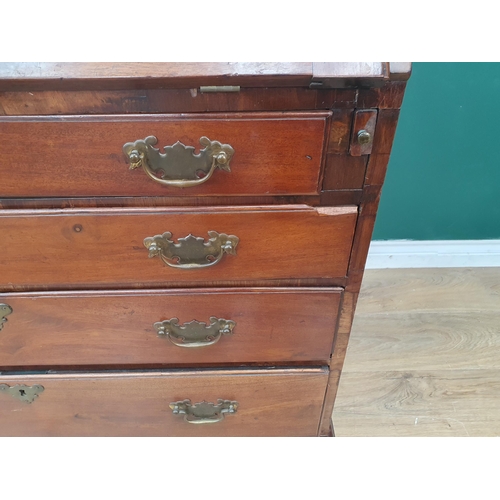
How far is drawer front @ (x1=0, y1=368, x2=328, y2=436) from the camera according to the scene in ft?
2.89

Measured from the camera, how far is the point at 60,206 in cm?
64

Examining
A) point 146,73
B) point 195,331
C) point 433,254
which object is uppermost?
point 146,73

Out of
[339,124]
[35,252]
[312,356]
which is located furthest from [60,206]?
[312,356]

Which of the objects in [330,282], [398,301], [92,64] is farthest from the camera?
[398,301]

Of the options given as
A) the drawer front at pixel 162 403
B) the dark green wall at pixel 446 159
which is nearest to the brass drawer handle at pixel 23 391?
the drawer front at pixel 162 403

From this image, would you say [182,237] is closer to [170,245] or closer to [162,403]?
[170,245]

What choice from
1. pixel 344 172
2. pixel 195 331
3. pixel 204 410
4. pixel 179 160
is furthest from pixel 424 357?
pixel 179 160

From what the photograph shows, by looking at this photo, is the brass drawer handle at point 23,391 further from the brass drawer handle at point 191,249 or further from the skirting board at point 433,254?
the skirting board at point 433,254

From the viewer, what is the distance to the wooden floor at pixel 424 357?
122 cm

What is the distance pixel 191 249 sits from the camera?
0.69 metres

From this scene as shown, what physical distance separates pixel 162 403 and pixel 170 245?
0.39 meters

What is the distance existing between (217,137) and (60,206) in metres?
0.24

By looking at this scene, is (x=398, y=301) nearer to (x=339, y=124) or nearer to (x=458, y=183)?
(x=458, y=183)

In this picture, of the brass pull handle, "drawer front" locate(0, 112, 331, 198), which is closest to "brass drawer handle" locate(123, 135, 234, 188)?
"drawer front" locate(0, 112, 331, 198)
